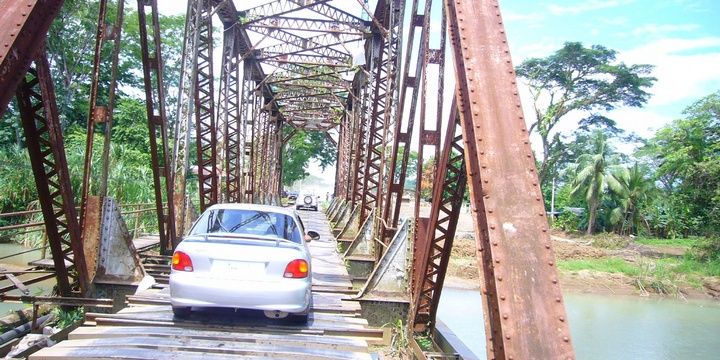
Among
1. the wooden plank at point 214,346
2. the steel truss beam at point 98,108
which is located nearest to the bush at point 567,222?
the steel truss beam at point 98,108

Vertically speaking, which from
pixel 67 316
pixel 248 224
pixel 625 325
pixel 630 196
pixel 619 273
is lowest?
pixel 625 325

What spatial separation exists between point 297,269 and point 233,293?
2.30 feet

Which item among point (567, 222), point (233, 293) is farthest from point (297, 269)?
point (567, 222)

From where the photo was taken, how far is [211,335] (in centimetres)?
540

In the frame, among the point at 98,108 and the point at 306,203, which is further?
the point at 306,203

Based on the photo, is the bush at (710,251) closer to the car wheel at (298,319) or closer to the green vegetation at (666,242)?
the green vegetation at (666,242)

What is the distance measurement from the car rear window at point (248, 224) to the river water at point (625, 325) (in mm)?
8327

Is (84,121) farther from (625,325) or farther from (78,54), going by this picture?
(625,325)

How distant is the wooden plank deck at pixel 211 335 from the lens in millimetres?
4773

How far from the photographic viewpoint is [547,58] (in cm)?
3834

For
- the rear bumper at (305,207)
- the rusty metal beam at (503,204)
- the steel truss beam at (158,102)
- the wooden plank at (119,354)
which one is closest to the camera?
the rusty metal beam at (503,204)

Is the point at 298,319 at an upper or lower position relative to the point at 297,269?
lower

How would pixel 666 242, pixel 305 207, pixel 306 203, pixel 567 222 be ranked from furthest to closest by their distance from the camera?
pixel 567 222, pixel 306 203, pixel 305 207, pixel 666 242

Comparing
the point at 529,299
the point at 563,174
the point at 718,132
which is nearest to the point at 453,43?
the point at 529,299
